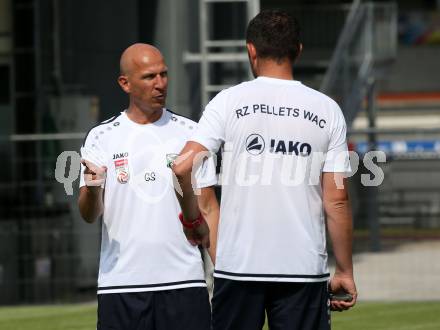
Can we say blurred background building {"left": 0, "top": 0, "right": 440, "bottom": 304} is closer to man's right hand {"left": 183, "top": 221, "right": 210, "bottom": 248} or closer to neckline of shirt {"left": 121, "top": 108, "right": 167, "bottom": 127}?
neckline of shirt {"left": 121, "top": 108, "right": 167, "bottom": 127}

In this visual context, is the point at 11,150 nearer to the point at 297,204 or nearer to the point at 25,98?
the point at 25,98

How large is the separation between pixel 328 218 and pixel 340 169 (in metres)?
0.22

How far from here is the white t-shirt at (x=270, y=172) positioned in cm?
533

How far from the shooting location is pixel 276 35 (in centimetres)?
538

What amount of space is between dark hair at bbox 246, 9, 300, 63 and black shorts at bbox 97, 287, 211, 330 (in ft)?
4.68

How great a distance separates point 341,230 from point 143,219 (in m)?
1.17

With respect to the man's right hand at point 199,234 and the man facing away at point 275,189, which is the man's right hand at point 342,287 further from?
the man's right hand at point 199,234

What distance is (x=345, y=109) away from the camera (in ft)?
68.0

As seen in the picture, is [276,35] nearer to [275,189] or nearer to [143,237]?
[275,189]

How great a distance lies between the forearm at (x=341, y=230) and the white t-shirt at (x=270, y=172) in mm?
57

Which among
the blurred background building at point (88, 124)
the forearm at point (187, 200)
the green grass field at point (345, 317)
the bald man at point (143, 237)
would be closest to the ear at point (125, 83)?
the bald man at point (143, 237)

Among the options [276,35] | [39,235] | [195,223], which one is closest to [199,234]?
[195,223]

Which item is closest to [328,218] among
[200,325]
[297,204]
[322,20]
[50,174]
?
[297,204]

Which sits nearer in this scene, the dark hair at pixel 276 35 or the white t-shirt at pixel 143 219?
the dark hair at pixel 276 35
